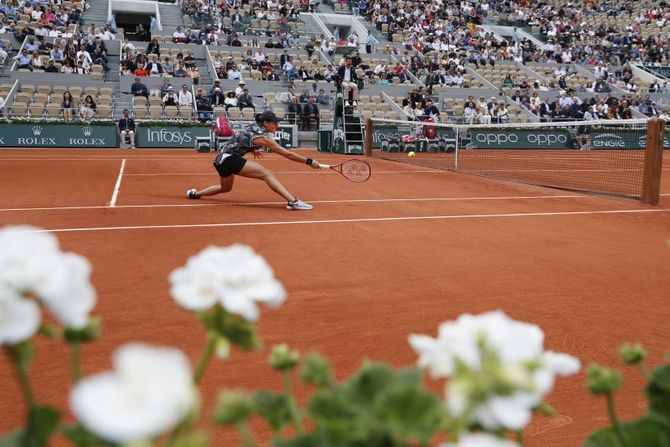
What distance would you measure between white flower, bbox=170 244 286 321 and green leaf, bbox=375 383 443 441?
190 mm

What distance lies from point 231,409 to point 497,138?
25750mm

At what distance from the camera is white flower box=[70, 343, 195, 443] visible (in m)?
0.54

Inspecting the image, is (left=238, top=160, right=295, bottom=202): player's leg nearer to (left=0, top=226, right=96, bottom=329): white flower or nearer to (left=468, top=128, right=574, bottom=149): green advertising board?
(left=0, top=226, right=96, bottom=329): white flower

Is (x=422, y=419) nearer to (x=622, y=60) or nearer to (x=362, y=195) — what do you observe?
(x=362, y=195)

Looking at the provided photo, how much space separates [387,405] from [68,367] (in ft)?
10.1

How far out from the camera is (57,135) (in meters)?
22.5

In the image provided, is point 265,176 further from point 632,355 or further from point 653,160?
point 632,355

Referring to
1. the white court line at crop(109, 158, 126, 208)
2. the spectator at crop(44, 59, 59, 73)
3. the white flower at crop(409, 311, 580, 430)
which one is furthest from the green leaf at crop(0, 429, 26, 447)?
the spectator at crop(44, 59, 59, 73)

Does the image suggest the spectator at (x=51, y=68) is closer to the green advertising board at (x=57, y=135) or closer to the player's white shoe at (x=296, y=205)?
the green advertising board at (x=57, y=135)

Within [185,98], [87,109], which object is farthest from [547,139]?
[87,109]

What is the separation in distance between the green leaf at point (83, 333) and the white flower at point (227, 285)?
0.39 ft

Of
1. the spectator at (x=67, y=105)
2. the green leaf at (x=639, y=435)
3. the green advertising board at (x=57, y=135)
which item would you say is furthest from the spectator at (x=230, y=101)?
the green leaf at (x=639, y=435)

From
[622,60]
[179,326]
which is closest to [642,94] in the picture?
[622,60]

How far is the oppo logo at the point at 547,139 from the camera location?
25.9m
